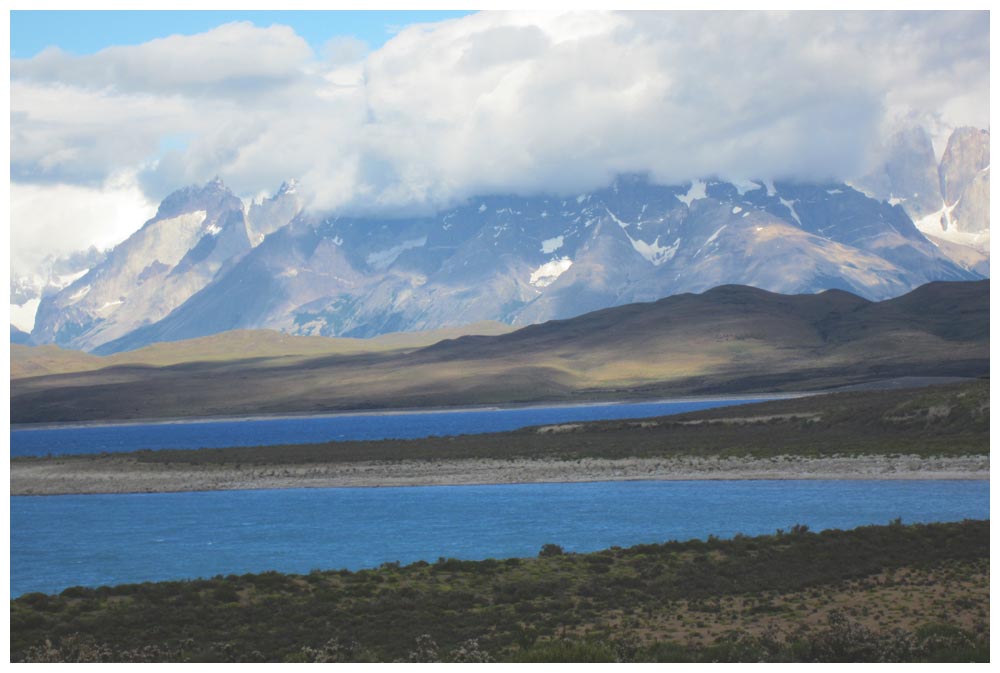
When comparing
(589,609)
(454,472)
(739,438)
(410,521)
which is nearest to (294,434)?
(739,438)

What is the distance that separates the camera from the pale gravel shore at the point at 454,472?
71.3 m

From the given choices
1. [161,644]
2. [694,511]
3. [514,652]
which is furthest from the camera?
[694,511]

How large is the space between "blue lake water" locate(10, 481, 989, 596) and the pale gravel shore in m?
2.75

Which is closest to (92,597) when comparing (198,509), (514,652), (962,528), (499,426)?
(514,652)

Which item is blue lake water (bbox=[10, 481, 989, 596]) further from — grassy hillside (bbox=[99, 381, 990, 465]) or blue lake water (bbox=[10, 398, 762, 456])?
blue lake water (bbox=[10, 398, 762, 456])

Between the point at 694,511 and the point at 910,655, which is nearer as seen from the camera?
the point at 910,655

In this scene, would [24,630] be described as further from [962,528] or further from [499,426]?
[499,426]

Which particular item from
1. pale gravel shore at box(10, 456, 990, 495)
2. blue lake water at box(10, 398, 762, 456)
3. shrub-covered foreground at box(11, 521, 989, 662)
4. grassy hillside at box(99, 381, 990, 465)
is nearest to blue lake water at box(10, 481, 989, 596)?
pale gravel shore at box(10, 456, 990, 495)

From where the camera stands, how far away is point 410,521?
6156cm

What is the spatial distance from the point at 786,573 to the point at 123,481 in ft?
204

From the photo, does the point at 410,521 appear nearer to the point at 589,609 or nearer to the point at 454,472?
the point at 454,472

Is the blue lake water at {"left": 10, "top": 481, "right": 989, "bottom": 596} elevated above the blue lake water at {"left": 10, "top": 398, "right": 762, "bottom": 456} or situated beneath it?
situated beneath

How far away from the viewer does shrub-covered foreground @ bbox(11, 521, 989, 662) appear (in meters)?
26.9

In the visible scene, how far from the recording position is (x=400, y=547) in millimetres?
52719
